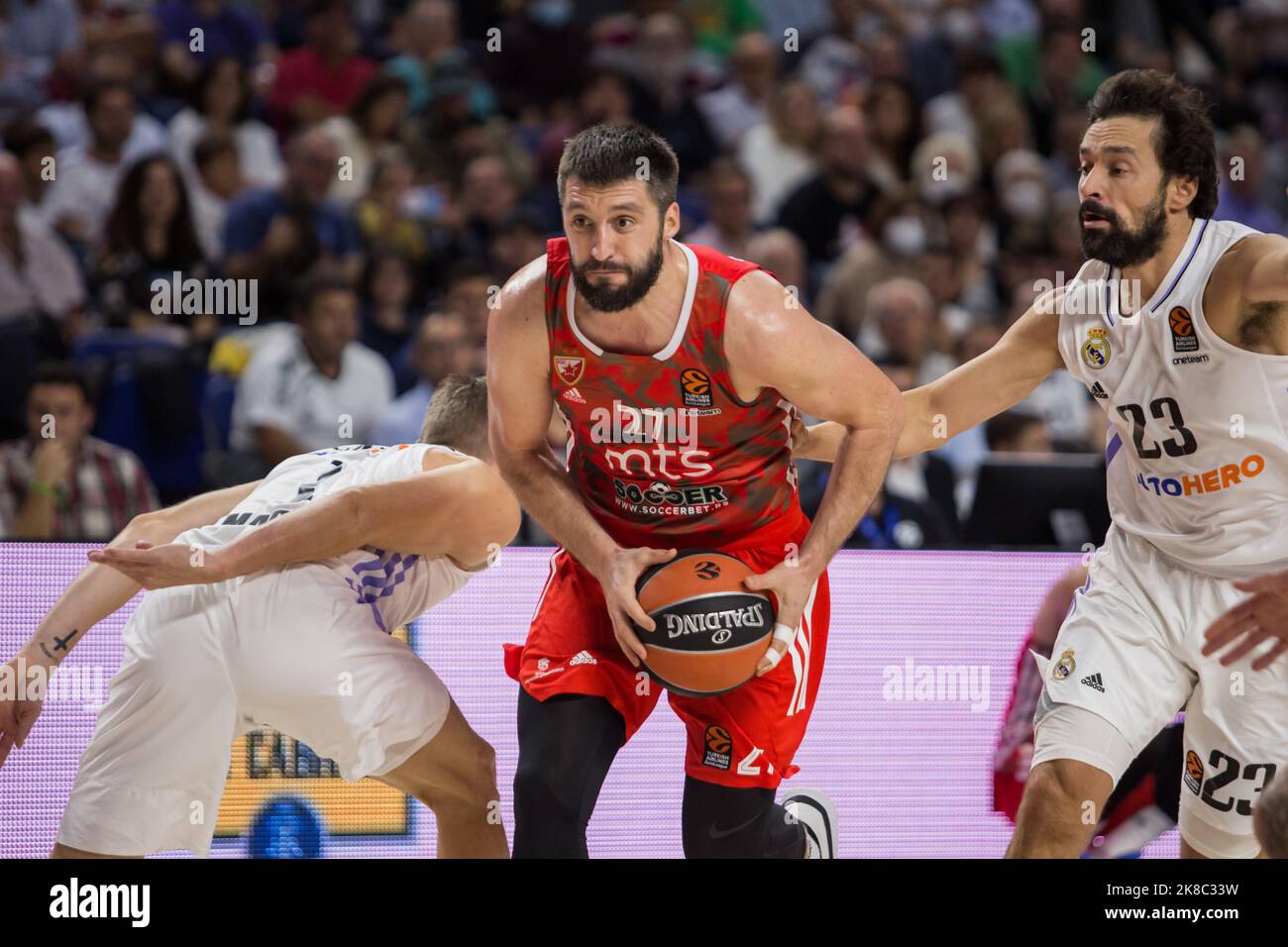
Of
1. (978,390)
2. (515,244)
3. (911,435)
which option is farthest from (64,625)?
(515,244)

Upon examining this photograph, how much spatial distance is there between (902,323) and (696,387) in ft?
12.8

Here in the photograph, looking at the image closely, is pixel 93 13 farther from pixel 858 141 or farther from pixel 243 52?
pixel 858 141

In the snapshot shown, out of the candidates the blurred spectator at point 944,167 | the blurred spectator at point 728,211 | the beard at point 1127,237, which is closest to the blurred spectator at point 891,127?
the blurred spectator at point 944,167

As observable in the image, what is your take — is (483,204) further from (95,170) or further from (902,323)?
(902,323)

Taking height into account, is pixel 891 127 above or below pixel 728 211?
above

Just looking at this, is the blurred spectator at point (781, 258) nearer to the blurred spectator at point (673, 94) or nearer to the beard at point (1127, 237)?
the blurred spectator at point (673, 94)

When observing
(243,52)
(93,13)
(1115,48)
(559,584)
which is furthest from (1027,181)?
(559,584)

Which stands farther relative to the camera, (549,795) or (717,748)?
(717,748)

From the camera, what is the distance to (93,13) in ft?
29.4

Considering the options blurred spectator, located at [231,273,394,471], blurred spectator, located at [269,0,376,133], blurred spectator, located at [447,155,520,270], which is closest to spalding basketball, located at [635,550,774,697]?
blurred spectator, located at [231,273,394,471]

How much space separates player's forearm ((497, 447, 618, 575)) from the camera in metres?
3.54

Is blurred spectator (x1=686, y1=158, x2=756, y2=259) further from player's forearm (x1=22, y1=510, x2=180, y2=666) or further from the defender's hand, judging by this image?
the defender's hand

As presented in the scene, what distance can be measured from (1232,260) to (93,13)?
Answer: 7390 mm

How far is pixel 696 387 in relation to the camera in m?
3.55
